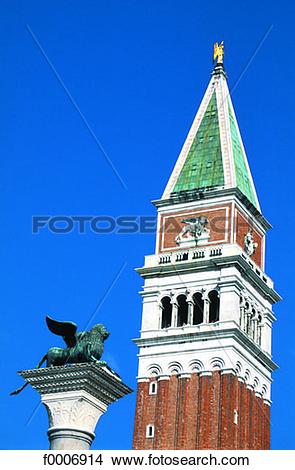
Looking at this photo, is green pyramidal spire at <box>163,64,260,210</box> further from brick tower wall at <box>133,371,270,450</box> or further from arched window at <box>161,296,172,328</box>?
brick tower wall at <box>133,371,270,450</box>

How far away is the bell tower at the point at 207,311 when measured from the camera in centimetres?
6103

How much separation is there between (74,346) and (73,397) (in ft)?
3.84

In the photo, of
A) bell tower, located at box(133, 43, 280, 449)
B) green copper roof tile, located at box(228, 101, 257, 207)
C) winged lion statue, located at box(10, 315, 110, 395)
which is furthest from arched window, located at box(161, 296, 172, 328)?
winged lion statue, located at box(10, 315, 110, 395)

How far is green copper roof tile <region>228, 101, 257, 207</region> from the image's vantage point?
67.0 metres

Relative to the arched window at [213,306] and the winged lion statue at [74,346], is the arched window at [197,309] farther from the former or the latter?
the winged lion statue at [74,346]

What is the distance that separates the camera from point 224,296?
62.2m

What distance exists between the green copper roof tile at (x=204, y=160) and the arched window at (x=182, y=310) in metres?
7.19

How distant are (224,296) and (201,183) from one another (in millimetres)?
8257

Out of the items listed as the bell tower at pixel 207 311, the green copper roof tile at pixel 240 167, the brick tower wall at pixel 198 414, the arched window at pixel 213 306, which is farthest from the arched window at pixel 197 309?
the green copper roof tile at pixel 240 167

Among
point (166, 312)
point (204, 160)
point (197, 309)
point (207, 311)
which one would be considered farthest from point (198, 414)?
point (204, 160)

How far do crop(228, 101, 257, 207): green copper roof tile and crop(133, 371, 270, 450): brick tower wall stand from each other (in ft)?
40.4
